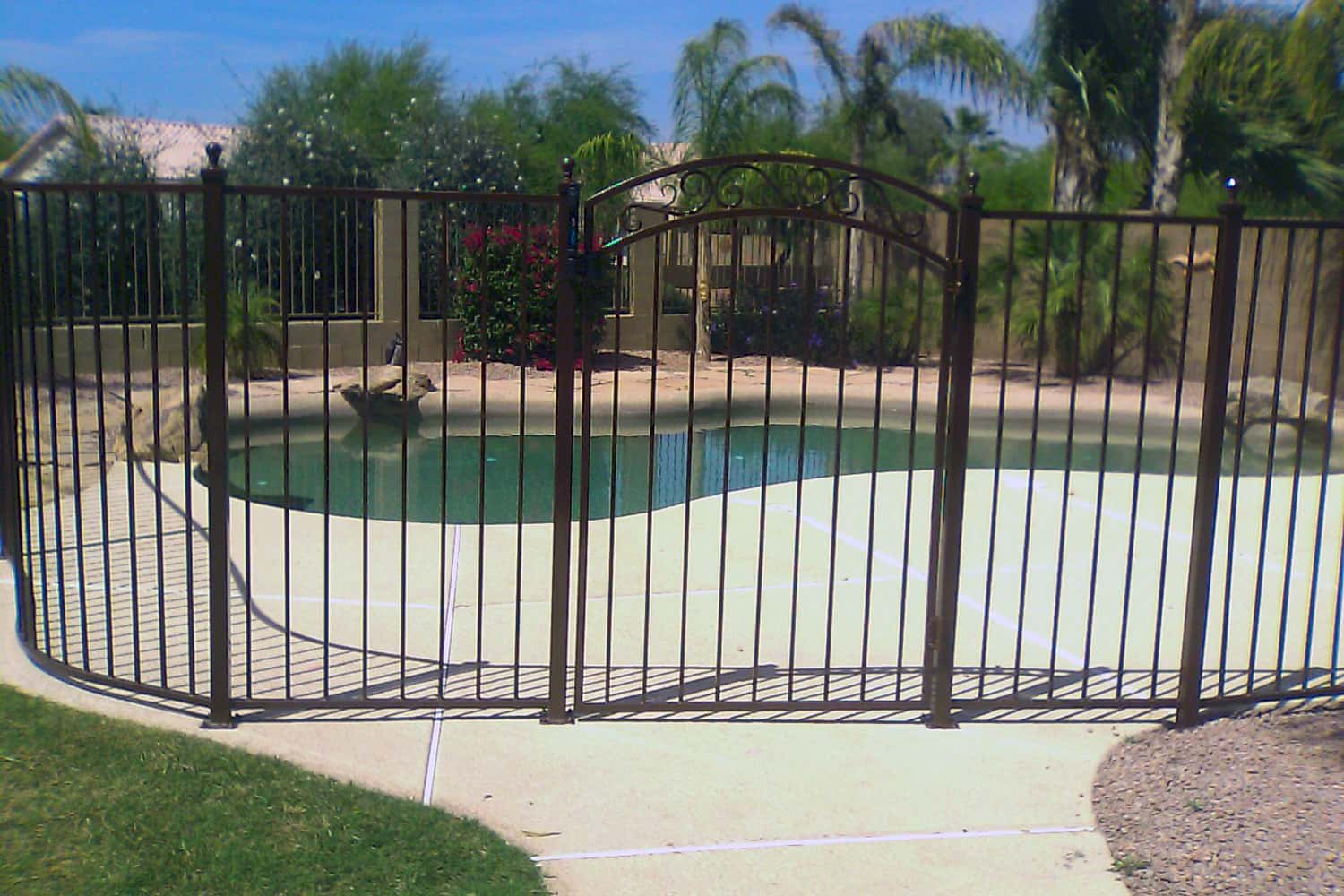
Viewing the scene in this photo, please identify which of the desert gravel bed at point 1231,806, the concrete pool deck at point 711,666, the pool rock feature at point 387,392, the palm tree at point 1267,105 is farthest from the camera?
the palm tree at point 1267,105

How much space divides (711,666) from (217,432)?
7.74 ft

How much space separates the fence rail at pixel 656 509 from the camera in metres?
5.04

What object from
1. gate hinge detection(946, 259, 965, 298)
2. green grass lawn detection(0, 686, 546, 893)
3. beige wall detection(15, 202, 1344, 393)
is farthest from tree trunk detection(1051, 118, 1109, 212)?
green grass lawn detection(0, 686, 546, 893)

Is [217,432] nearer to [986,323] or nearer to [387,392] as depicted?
[387,392]

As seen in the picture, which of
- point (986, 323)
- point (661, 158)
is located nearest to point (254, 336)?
point (661, 158)

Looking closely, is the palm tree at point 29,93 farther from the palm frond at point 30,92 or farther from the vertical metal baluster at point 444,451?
the vertical metal baluster at point 444,451

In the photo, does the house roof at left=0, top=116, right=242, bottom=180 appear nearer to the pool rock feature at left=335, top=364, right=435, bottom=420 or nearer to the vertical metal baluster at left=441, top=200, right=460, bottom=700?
the pool rock feature at left=335, top=364, right=435, bottom=420

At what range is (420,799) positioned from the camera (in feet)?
14.7

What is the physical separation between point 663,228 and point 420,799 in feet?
7.34

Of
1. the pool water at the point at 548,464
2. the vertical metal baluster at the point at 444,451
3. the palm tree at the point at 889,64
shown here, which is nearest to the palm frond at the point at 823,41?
the palm tree at the point at 889,64

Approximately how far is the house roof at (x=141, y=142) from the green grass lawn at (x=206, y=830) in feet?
42.1

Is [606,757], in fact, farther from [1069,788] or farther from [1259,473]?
[1259,473]

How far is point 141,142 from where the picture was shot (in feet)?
71.8

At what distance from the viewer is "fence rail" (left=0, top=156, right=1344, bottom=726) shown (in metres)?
5.04
